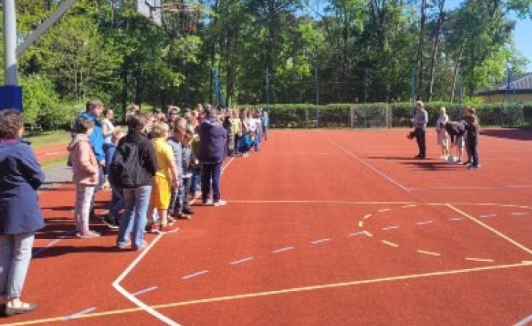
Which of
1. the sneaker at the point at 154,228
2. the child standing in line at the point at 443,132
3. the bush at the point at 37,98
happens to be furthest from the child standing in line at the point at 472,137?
the bush at the point at 37,98

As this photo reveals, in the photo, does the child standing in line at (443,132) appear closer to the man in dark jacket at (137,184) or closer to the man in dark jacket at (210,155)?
the man in dark jacket at (210,155)

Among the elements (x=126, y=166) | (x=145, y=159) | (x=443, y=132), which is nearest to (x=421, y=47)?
(x=443, y=132)

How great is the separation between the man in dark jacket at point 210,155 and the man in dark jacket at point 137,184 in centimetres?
319

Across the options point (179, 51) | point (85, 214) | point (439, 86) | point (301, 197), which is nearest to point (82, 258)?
point (85, 214)

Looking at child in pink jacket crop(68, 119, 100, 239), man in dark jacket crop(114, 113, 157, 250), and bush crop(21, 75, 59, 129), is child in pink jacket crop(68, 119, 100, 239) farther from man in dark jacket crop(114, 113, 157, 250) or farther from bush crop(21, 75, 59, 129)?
bush crop(21, 75, 59, 129)

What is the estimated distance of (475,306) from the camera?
5496 millimetres

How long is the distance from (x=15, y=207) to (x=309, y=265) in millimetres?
3312

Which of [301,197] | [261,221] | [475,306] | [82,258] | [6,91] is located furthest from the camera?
[301,197]

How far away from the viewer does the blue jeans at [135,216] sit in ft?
24.9

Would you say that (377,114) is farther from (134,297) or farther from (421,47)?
(134,297)

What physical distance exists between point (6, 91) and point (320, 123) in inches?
1702

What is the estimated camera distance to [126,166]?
752 cm

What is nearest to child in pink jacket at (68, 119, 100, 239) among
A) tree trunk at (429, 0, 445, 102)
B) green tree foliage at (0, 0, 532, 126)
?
green tree foliage at (0, 0, 532, 126)

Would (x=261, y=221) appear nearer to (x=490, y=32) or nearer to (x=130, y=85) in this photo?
(x=130, y=85)
